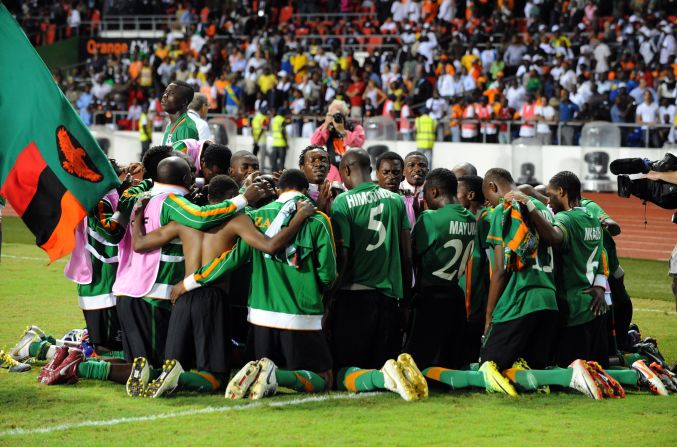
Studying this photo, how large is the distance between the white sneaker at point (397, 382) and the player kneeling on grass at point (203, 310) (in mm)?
1134

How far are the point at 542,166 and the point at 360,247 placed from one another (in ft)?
56.5

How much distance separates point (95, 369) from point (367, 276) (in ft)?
6.98

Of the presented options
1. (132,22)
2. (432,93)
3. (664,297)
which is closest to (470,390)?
(664,297)

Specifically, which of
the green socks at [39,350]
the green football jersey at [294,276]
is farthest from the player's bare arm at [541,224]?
the green socks at [39,350]

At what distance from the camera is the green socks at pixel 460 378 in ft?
26.5

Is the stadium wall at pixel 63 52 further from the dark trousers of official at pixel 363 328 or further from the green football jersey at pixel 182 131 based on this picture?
the dark trousers of official at pixel 363 328

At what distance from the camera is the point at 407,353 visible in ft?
27.7

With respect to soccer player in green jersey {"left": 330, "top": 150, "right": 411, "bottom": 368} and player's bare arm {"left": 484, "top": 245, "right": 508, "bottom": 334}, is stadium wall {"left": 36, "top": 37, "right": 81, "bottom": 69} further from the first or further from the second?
player's bare arm {"left": 484, "top": 245, "right": 508, "bottom": 334}

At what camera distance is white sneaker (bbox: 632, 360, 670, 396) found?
8.12 m

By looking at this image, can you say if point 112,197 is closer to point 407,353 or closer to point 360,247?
point 360,247

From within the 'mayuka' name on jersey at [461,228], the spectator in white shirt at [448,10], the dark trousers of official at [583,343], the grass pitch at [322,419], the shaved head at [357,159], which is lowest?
the grass pitch at [322,419]

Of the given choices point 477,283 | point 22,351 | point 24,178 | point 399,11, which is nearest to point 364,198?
point 477,283

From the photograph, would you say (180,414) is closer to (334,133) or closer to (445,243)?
(445,243)

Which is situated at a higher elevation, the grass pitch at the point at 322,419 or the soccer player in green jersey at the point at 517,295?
the soccer player in green jersey at the point at 517,295
